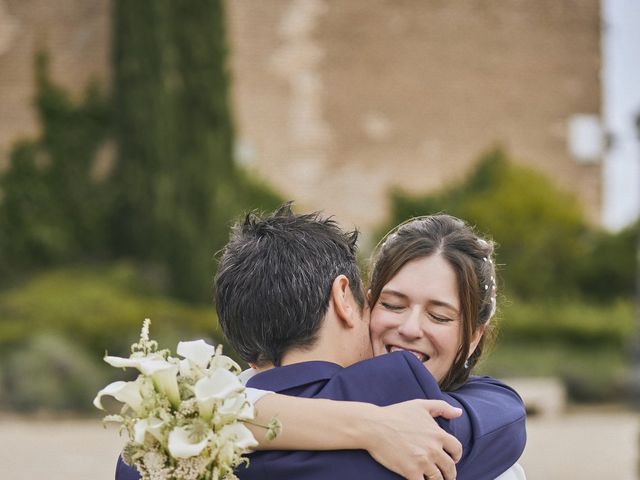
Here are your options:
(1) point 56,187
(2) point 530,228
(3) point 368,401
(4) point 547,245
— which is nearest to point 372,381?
(3) point 368,401

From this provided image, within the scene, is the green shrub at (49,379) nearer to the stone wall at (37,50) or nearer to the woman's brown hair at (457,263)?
the stone wall at (37,50)

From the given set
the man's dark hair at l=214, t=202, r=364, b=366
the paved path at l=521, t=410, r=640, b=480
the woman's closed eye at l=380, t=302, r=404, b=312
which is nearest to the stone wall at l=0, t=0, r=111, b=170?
the paved path at l=521, t=410, r=640, b=480

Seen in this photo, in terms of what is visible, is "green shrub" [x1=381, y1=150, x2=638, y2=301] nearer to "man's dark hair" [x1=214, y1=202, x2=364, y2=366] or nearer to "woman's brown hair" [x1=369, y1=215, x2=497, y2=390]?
"woman's brown hair" [x1=369, y1=215, x2=497, y2=390]

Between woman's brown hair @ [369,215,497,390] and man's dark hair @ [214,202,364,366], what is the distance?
0.37 metres

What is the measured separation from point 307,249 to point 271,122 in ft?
55.8

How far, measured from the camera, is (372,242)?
18375mm

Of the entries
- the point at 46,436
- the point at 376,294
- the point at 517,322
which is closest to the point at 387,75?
the point at 517,322

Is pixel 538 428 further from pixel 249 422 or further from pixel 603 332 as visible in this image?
pixel 249 422

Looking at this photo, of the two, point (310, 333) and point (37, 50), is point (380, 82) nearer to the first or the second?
point (37, 50)

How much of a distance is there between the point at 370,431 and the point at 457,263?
591 mm

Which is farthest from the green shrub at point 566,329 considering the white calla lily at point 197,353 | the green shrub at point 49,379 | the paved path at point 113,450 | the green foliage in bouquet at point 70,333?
the white calla lily at point 197,353

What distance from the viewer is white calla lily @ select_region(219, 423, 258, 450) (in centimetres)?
213

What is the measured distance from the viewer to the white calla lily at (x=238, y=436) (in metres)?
2.13

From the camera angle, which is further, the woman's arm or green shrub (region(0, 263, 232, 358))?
green shrub (region(0, 263, 232, 358))
